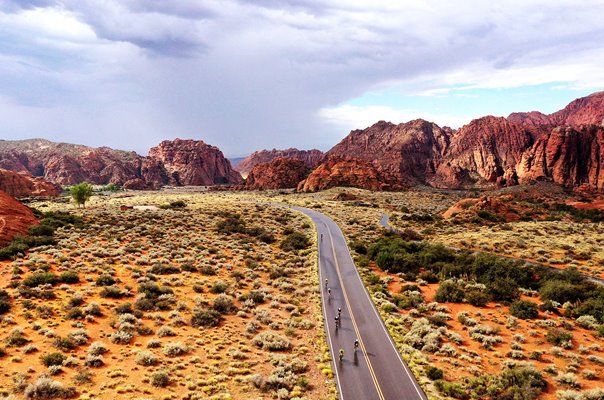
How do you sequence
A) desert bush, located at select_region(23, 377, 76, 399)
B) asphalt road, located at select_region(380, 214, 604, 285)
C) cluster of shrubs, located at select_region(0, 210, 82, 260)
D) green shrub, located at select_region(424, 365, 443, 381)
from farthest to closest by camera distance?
asphalt road, located at select_region(380, 214, 604, 285)
cluster of shrubs, located at select_region(0, 210, 82, 260)
green shrub, located at select_region(424, 365, 443, 381)
desert bush, located at select_region(23, 377, 76, 399)

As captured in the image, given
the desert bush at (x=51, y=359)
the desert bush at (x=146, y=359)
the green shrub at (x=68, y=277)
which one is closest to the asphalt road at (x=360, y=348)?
the desert bush at (x=146, y=359)

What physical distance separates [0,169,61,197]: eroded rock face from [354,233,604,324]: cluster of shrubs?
5217 inches

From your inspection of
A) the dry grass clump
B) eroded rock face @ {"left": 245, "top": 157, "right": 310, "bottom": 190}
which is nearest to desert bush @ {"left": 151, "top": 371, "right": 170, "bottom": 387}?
the dry grass clump

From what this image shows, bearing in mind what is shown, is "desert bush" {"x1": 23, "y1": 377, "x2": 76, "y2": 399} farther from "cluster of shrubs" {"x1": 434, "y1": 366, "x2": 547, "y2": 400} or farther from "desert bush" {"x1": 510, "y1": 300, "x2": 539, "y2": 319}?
"desert bush" {"x1": 510, "y1": 300, "x2": 539, "y2": 319}

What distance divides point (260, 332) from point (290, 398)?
7.83m

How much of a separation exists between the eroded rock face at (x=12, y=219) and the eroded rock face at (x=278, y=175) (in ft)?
432

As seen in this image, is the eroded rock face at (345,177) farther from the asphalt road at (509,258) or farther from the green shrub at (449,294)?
the green shrub at (449,294)

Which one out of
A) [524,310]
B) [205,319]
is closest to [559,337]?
[524,310]

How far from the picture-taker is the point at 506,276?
35.6 meters

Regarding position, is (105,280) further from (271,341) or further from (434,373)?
(434,373)

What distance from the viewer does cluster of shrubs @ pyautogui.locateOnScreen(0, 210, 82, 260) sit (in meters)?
33.7

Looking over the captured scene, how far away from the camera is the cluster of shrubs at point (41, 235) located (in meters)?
33.7

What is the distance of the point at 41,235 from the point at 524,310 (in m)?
50.1

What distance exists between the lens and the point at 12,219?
40.3 m
